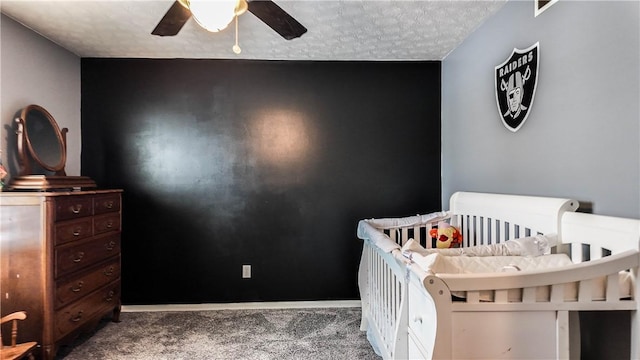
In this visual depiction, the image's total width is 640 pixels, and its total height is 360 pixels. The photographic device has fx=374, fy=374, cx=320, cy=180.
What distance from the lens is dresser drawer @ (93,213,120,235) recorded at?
2680mm

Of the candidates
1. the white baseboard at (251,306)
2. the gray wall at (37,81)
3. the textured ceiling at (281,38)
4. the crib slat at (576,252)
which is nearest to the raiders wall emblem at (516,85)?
the textured ceiling at (281,38)

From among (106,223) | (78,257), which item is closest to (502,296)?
(78,257)

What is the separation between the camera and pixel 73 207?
7.93 feet

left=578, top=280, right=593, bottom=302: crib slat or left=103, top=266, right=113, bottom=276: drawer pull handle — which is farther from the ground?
left=578, top=280, right=593, bottom=302: crib slat

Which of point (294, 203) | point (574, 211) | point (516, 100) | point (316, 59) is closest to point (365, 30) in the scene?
point (316, 59)

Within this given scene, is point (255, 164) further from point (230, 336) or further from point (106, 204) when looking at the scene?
point (230, 336)

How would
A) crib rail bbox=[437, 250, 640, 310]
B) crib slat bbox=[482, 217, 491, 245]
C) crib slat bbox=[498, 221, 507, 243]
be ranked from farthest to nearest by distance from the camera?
1. crib slat bbox=[482, 217, 491, 245]
2. crib slat bbox=[498, 221, 507, 243]
3. crib rail bbox=[437, 250, 640, 310]

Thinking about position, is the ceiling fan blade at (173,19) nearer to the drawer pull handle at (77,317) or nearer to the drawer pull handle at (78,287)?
the drawer pull handle at (78,287)

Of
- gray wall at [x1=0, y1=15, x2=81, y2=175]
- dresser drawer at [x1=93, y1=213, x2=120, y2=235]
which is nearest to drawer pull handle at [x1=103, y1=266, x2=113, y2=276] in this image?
dresser drawer at [x1=93, y1=213, x2=120, y2=235]

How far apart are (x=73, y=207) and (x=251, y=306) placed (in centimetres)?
166

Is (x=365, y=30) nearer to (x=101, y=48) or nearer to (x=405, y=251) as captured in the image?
(x=405, y=251)

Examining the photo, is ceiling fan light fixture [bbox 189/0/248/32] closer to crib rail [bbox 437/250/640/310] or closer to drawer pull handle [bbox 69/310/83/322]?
crib rail [bbox 437/250/640/310]

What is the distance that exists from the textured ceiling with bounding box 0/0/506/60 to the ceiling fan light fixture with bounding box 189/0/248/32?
32.0 inches

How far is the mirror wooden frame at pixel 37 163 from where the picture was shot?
2.35m
